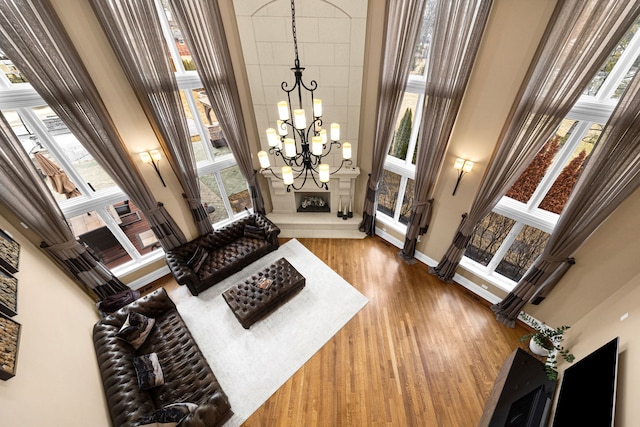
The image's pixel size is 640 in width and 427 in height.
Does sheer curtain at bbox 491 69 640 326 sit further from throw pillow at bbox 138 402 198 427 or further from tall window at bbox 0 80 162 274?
tall window at bbox 0 80 162 274

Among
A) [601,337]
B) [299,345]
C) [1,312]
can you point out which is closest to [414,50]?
[601,337]

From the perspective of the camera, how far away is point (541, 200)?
12.5 ft

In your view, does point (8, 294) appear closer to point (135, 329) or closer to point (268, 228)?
point (135, 329)

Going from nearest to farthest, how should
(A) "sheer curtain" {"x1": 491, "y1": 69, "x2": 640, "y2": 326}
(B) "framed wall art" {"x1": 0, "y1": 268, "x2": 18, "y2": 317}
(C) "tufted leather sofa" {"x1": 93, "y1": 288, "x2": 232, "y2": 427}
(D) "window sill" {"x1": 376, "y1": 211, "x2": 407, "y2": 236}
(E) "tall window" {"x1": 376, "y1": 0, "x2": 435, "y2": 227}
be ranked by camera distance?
(B) "framed wall art" {"x1": 0, "y1": 268, "x2": 18, "y2": 317} → (A) "sheer curtain" {"x1": 491, "y1": 69, "x2": 640, "y2": 326} → (C) "tufted leather sofa" {"x1": 93, "y1": 288, "x2": 232, "y2": 427} → (E) "tall window" {"x1": 376, "y1": 0, "x2": 435, "y2": 227} → (D) "window sill" {"x1": 376, "y1": 211, "x2": 407, "y2": 236}

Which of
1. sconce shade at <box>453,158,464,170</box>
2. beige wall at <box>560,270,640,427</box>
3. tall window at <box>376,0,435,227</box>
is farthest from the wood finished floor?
sconce shade at <box>453,158,464,170</box>

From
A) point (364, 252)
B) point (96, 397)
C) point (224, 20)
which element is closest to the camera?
point (96, 397)

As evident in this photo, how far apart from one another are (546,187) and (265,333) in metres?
5.15

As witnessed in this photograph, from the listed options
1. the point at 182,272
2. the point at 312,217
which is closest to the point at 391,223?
the point at 312,217

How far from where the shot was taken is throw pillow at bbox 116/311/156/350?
3600 mm

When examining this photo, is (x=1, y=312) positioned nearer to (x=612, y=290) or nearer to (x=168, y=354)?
(x=168, y=354)

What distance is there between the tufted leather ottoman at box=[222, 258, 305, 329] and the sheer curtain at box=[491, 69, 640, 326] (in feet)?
13.3

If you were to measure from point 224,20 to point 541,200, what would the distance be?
19.5 ft

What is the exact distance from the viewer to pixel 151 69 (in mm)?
3715

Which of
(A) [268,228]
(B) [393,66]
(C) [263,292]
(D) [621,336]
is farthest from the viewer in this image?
(A) [268,228]
